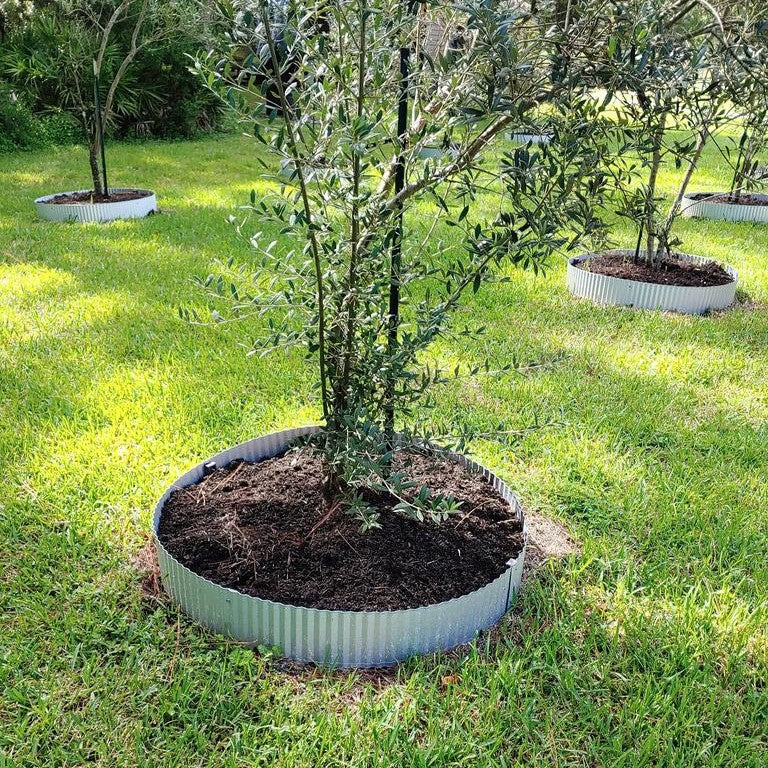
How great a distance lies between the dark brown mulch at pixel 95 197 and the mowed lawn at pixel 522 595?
7.80 ft

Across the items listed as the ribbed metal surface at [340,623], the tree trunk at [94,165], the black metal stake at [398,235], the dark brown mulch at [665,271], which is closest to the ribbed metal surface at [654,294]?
the dark brown mulch at [665,271]

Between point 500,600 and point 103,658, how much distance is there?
1.36 metres

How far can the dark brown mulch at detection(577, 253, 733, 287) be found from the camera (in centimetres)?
626

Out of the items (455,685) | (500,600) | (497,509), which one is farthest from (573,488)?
(455,685)

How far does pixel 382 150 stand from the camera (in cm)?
247

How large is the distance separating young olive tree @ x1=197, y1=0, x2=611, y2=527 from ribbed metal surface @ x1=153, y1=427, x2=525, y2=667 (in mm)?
339

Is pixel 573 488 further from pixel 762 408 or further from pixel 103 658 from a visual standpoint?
pixel 103 658

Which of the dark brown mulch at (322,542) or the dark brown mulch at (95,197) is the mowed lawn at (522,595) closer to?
the dark brown mulch at (322,542)

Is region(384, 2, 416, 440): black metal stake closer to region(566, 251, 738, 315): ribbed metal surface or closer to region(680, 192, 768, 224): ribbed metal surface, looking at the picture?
region(566, 251, 738, 315): ribbed metal surface

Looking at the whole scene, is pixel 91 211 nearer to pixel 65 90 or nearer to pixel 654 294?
pixel 65 90

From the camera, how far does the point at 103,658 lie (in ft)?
8.29

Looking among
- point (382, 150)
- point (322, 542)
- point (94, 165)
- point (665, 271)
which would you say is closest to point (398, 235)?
point (382, 150)

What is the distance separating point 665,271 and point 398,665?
502 centimetres

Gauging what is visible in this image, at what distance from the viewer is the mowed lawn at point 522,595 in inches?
89.5
